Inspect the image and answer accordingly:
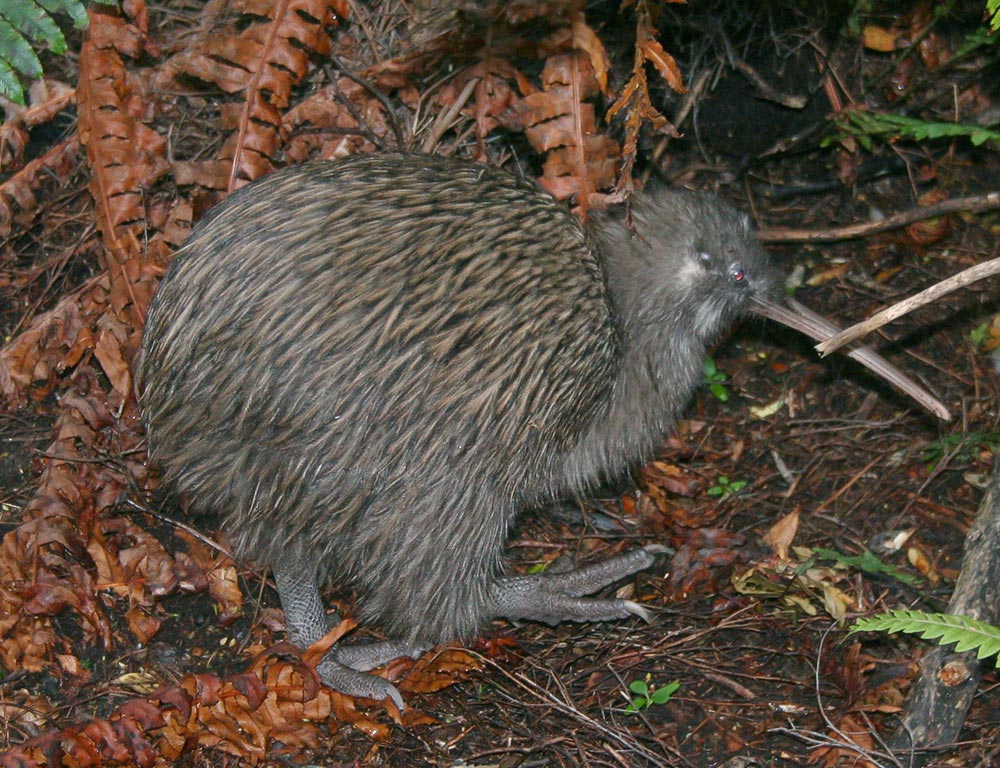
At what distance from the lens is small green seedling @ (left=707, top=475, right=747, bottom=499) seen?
4.96 meters

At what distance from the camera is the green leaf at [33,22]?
418cm

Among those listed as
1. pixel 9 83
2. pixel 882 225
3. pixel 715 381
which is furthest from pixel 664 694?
pixel 9 83

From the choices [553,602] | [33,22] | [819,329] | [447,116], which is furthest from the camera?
[447,116]

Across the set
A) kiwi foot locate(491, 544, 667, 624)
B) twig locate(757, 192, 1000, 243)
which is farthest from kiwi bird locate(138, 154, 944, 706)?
twig locate(757, 192, 1000, 243)

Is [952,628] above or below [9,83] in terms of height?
below

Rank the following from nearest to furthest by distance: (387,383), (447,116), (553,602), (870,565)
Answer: (387,383), (870,565), (553,602), (447,116)

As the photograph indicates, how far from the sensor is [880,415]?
5.11 meters

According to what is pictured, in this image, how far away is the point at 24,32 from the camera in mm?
4219

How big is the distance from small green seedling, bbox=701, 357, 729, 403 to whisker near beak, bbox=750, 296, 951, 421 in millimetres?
473

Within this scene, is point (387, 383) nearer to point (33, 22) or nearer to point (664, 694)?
point (664, 694)

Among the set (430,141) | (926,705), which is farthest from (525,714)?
(430,141)

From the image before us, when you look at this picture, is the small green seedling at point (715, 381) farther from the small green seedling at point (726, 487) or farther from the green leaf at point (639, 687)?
the green leaf at point (639, 687)

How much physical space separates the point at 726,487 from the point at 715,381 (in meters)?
0.53

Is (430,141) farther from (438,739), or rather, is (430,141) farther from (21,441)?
(438,739)
